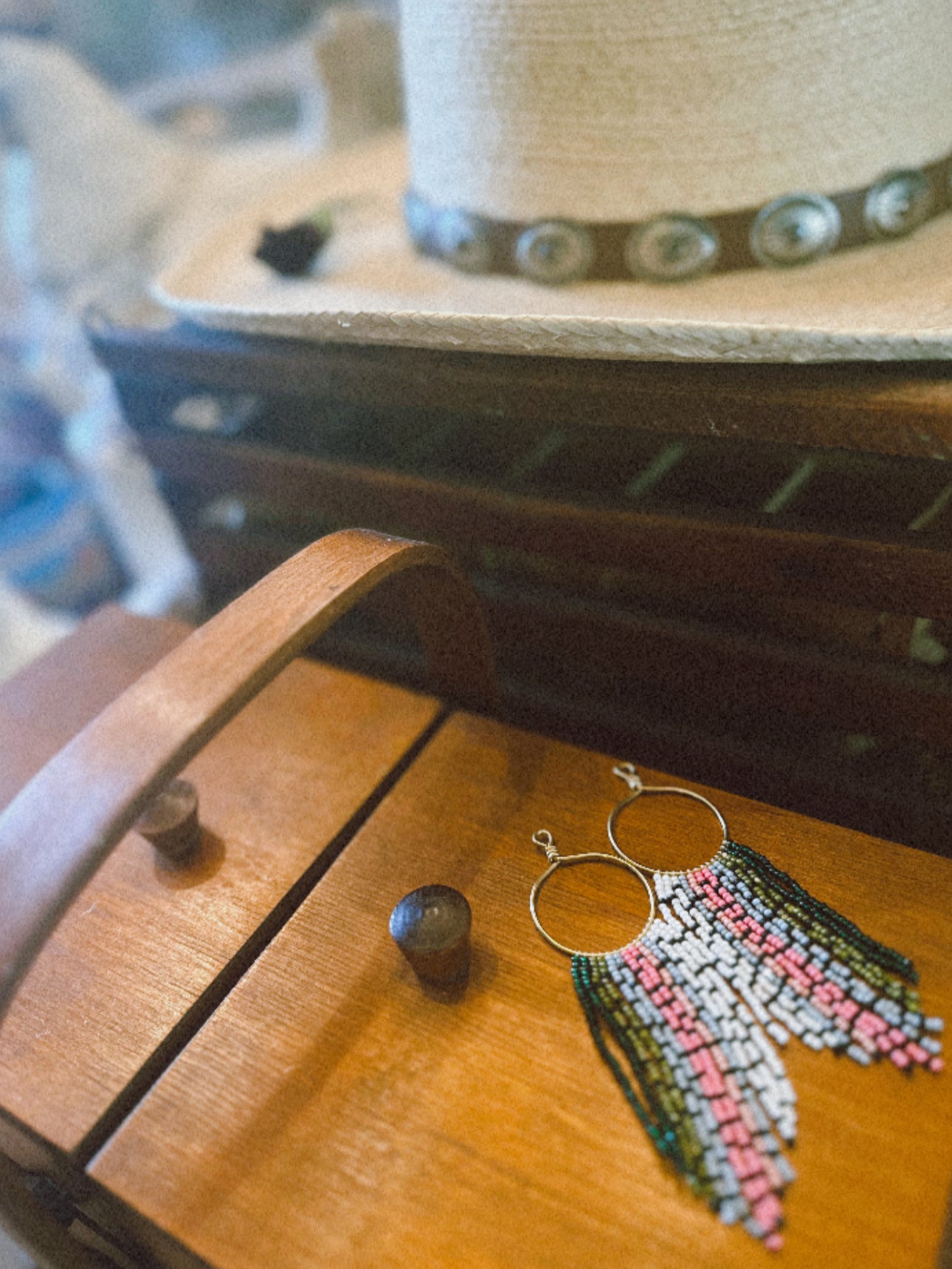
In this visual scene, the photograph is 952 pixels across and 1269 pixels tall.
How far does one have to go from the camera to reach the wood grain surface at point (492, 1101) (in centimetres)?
47

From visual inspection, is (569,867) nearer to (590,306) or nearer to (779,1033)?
(779,1033)

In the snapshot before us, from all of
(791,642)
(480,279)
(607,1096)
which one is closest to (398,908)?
(607,1096)

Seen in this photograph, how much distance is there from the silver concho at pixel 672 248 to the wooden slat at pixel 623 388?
132mm

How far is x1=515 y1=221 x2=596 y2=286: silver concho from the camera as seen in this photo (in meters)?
0.77

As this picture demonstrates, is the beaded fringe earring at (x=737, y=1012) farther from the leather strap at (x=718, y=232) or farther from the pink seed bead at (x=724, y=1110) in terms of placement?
the leather strap at (x=718, y=232)

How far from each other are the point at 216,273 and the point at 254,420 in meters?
0.18

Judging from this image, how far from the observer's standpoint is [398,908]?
22.1 inches

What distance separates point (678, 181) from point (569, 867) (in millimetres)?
583

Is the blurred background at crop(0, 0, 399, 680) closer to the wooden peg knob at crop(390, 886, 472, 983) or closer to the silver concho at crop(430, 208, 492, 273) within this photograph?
the silver concho at crop(430, 208, 492, 273)

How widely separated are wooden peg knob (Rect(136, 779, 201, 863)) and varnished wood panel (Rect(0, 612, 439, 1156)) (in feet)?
0.06

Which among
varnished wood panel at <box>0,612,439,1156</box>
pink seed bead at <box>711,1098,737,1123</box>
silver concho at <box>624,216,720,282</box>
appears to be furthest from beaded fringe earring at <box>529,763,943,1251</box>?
silver concho at <box>624,216,720,282</box>

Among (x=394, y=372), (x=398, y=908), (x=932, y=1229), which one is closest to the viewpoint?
(x=932, y=1229)

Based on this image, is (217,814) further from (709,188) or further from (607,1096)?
(709,188)

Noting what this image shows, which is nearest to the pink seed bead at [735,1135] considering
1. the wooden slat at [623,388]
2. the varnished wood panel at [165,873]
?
the varnished wood panel at [165,873]
